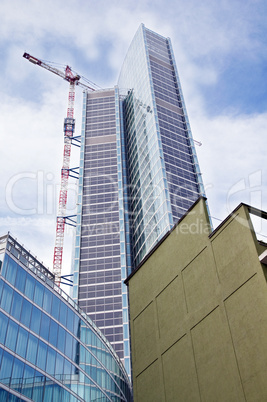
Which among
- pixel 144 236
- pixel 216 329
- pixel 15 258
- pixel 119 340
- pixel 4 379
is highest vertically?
pixel 144 236

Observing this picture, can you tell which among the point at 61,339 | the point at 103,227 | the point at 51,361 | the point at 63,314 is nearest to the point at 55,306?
the point at 63,314

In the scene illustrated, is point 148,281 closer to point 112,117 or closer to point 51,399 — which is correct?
point 51,399

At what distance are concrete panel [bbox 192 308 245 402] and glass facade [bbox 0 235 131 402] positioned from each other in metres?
22.3

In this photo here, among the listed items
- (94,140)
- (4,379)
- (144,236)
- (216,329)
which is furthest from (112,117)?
(216,329)

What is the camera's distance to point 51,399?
150 feet

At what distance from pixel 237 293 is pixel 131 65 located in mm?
158712

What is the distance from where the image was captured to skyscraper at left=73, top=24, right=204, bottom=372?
116 metres

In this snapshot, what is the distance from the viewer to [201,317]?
939 inches

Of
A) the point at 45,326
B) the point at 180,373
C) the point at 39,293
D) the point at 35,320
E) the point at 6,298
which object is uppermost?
the point at 39,293

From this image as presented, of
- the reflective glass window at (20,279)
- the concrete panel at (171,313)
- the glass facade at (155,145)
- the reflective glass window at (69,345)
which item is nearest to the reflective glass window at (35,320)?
the reflective glass window at (20,279)

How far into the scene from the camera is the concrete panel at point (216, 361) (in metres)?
20.5

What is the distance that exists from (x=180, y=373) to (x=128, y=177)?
125695 millimetres

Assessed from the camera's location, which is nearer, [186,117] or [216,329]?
[216,329]

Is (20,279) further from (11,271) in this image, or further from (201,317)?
(201,317)
